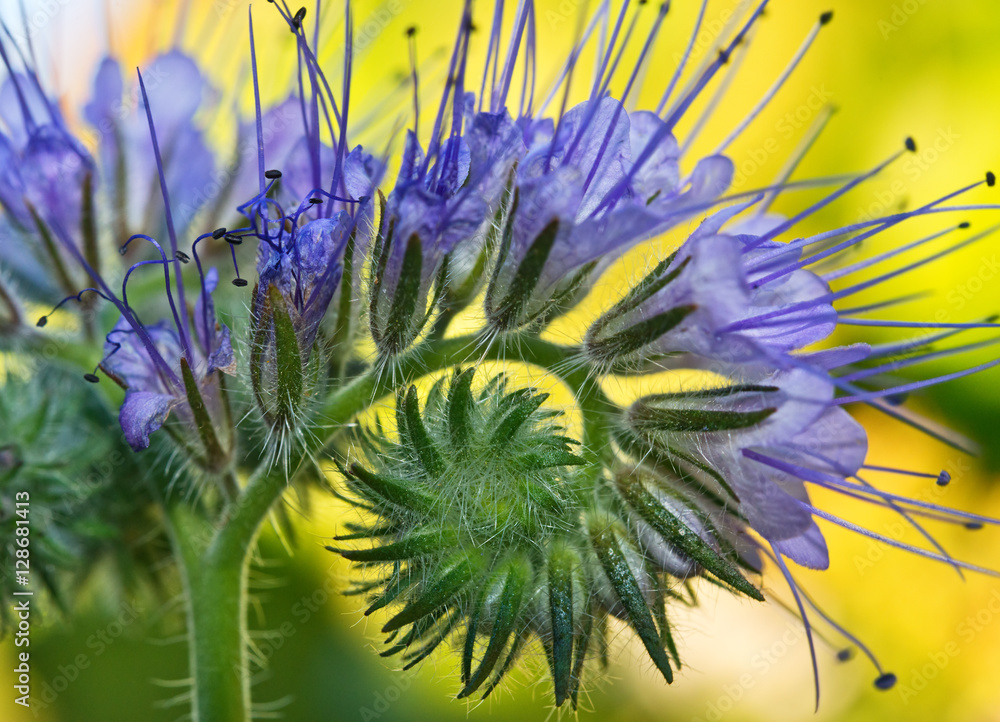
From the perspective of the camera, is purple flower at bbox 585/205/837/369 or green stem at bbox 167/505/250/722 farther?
green stem at bbox 167/505/250/722

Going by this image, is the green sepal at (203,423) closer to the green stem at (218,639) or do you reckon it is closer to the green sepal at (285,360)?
the green sepal at (285,360)

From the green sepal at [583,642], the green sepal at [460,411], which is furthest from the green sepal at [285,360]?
the green sepal at [583,642]

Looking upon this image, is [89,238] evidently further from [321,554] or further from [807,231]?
[807,231]

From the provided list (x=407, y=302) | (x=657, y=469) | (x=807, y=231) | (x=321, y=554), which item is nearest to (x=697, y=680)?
(x=321, y=554)

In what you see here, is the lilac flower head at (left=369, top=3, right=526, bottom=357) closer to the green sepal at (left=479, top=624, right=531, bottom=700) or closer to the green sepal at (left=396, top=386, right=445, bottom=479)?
the green sepal at (left=396, top=386, right=445, bottom=479)

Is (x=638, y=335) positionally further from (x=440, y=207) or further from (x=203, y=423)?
(x=203, y=423)

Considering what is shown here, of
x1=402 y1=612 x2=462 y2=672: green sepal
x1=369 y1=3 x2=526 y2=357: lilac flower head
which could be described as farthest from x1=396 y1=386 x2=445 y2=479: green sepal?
x1=402 y1=612 x2=462 y2=672: green sepal
